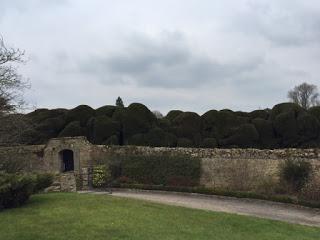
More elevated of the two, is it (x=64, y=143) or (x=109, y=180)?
(x=64, y=143)

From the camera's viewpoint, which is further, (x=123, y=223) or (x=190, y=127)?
(x=190, y=127)

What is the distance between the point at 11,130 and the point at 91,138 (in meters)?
11.6

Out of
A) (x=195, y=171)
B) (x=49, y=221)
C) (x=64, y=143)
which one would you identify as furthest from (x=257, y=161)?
(x=49, y=221)

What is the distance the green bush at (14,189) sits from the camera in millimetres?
14313

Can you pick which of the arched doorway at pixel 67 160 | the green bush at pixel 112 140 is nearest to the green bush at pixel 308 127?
the green bush at pixel 112 140

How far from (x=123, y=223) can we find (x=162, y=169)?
45.6 ft

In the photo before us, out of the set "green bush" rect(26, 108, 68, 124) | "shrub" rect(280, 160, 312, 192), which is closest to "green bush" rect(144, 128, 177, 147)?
"green bush" rect(26, 108, 68, 124)

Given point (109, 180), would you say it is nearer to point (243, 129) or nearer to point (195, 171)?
point (195, 171)

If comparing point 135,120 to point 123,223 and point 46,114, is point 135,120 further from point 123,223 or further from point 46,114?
point 123,223

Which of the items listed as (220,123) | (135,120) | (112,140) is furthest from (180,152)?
(112,140)

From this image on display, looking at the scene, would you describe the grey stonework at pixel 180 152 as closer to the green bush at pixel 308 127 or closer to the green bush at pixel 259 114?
the green bush at pixel 308 127

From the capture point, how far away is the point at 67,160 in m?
30.3

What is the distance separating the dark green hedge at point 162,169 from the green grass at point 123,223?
379 inches

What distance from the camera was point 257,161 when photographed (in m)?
24.7
